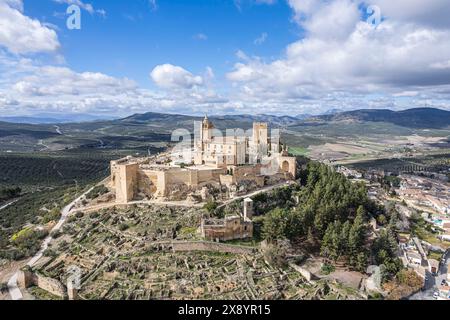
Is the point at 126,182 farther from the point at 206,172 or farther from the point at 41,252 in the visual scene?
the point at 41,252

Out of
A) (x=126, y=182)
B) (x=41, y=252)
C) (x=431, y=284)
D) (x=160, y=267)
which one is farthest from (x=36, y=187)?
(x=431, y=284)

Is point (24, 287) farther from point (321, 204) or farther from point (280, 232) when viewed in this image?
point (321, 204)

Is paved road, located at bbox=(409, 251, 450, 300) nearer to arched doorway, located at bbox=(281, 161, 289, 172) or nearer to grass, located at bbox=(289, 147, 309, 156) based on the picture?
arched doorway, located at bbox=(281, 161, 289, 172)

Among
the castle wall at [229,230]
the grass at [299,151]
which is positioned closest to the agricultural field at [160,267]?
the castle wall at [229,230]

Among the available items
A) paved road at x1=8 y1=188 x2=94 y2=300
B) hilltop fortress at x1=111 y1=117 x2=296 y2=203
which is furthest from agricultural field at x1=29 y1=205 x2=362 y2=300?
hilltop fortress at x1=111 y1=117 x2=296 y2=203

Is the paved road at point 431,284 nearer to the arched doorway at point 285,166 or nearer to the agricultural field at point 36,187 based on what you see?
the arched doorway at point 285,166

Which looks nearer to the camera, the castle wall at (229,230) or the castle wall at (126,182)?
the castle wall at (229,230)
